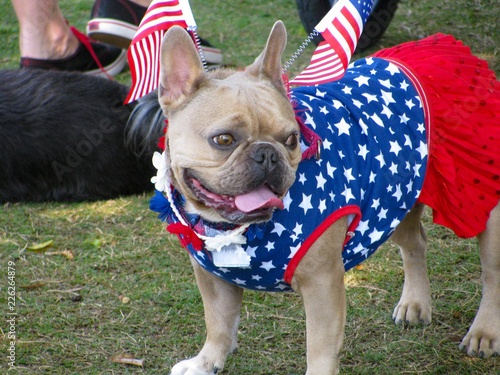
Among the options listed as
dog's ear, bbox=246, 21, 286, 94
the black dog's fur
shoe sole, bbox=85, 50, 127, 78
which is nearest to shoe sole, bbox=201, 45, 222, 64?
shoe sole, bbox=85, 50, 127, 78

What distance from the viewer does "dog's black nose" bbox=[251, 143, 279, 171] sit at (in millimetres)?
2039

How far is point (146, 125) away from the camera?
406cm

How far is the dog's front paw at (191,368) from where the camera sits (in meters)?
2.63

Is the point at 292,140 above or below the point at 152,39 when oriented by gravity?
below

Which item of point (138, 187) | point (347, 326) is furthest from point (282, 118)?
point (138, 187)

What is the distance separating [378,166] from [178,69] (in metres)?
0.72

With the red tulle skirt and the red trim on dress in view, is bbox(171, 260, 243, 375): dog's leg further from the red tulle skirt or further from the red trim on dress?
the red tulle skirt

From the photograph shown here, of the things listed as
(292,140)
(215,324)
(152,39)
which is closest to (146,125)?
(215,324)

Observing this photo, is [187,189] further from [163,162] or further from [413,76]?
[413,76]

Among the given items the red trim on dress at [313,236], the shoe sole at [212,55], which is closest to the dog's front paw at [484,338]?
the red trim on dress at [313,236]

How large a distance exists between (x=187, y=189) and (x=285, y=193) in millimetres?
291

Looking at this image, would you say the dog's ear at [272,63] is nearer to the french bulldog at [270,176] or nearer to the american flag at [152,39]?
the french bulldog at [270,176]

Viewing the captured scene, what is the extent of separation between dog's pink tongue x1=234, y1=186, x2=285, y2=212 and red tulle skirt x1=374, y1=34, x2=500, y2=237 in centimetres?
78

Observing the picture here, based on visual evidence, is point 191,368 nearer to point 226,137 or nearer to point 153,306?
point 153,306
